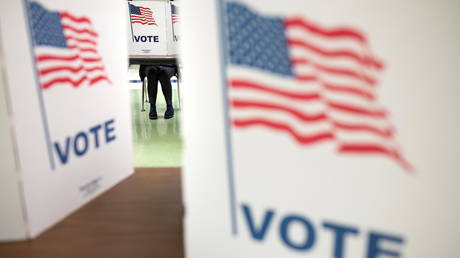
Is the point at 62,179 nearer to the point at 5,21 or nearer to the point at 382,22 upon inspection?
the point at 5,21

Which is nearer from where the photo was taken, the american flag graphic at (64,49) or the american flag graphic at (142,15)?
the american flag graphic at (64,49)

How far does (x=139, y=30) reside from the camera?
409 cm

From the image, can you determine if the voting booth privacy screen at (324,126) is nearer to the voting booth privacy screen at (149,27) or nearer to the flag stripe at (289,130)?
the flag stripe at (289,130)

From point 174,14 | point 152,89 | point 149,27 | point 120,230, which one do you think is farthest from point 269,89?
point 174,14

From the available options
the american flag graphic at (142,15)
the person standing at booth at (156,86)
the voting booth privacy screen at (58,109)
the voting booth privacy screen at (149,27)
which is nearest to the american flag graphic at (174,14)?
the voting booth privacy screen at (149,27)

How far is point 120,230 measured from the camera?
73 centimetres

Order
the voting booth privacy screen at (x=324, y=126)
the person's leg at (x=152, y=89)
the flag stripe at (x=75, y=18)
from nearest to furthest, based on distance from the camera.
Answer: the voting booth privacy screen at (x=324, y=126) → the flag stripe at (x=75, y=18) → the person's leg at (x=152, y=89)

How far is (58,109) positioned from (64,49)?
6.0 inches

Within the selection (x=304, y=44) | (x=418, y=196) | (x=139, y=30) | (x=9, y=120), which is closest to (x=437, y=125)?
(x=418, y=196)

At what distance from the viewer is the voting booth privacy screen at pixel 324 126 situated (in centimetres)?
47

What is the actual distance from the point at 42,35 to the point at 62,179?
1.08 ft

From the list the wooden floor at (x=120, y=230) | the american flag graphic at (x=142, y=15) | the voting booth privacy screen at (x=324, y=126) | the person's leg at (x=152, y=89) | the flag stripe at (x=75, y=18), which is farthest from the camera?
the american flag graphic at (x=142, y=15)

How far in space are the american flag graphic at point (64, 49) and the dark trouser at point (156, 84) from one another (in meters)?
2.88

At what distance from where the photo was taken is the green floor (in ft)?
7.63
